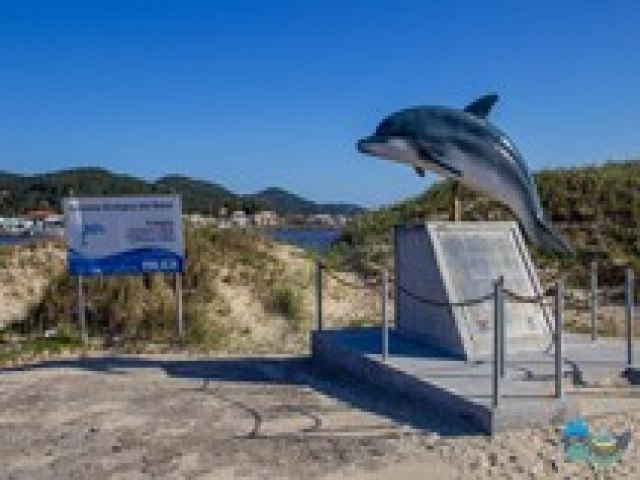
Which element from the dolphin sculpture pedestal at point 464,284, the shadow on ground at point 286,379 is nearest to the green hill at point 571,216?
the shadow on ground at point 286,379

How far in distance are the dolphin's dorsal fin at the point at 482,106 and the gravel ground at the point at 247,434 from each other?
3406mm

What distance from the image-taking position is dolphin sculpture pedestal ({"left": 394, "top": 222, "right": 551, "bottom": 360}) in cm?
1187

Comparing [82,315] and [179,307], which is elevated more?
[179,307]

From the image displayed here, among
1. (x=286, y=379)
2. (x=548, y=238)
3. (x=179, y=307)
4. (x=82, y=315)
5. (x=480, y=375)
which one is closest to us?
(x=480, y=375)

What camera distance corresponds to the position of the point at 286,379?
12.3 m

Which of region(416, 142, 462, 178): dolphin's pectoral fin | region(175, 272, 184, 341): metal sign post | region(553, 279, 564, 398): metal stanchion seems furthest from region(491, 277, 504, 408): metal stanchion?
region(175, 272, 184, 341): metal sign post

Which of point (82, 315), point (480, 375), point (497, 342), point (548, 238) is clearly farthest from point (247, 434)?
point (82, 315)

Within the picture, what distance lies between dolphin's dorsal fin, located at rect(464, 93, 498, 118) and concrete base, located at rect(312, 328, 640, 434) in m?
2.78

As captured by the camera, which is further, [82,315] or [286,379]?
[82,315]

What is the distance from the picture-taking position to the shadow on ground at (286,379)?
950 centimetres

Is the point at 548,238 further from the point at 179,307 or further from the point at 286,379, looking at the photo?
the point at 179,307

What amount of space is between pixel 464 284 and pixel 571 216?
51.2ft

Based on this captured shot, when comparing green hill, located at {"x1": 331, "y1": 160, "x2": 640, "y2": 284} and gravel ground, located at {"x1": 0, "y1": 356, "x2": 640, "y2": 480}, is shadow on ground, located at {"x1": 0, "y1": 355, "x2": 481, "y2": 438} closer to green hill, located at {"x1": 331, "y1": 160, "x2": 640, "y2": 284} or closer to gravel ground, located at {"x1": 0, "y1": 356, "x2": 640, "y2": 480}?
gravel ground, located at {"x1": 0, "y1": 356, "x2": 640, "y2": 480}

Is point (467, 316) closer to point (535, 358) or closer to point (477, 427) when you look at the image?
point (535, 358)
